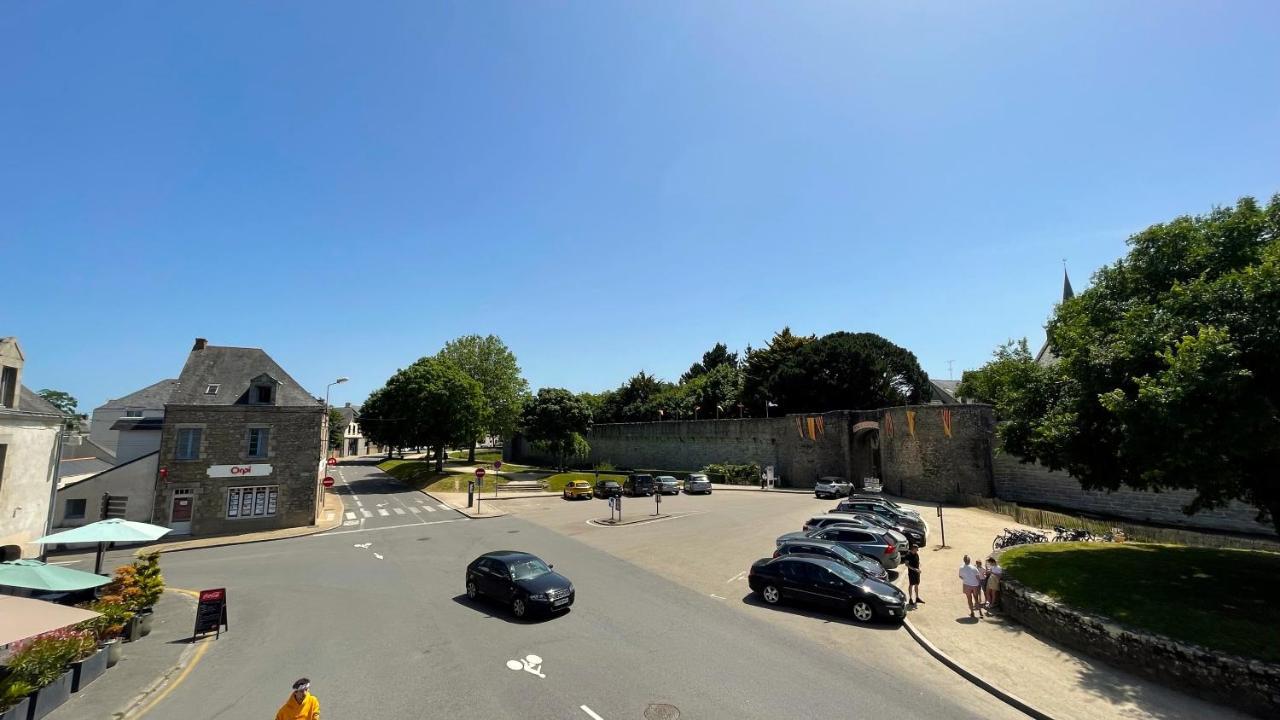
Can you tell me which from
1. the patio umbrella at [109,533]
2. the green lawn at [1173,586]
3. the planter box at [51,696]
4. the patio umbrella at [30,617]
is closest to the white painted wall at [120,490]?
the patio umbrella at [109,533]

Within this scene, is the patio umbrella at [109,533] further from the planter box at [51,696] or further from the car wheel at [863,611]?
the car wheel at [863,611]

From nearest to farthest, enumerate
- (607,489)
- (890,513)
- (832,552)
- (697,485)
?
(832,552) < (890,513) < (607,489) < (697,485)

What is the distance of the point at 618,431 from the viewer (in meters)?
70.1

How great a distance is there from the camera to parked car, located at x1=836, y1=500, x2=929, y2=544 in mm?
24812

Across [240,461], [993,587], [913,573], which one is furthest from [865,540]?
[240,461]

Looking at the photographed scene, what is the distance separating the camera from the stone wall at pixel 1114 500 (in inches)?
1070

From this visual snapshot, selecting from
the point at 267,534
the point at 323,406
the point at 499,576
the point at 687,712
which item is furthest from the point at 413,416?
the point at 687,712

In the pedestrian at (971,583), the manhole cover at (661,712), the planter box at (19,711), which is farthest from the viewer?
the pedestrian at (971,583)

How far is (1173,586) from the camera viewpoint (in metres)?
14.4

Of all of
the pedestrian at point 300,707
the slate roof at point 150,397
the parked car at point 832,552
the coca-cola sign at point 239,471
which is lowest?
the parked car at point 832,552

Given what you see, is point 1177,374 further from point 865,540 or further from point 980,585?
point 865,540

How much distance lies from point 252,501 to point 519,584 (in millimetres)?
24143

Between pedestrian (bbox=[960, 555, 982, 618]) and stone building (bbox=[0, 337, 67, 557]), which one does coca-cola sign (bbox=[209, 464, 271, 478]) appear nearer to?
stone building (bbox=[0, 337, 67, 557])

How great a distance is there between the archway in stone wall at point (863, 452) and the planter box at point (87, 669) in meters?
47.1
